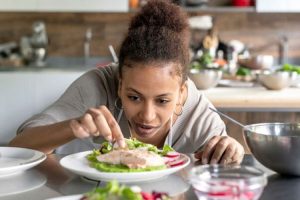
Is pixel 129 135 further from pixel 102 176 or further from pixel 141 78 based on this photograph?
pixel 102 176

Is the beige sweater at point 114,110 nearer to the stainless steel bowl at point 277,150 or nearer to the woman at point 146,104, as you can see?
the woman at point 146,104

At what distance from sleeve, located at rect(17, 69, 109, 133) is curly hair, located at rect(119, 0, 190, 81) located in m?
0.18

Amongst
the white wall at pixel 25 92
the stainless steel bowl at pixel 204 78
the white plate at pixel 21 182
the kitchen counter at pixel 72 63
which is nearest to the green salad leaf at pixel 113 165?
the white plate at pixel 21 182

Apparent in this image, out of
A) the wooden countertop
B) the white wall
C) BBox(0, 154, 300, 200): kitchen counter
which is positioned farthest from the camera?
the white wall

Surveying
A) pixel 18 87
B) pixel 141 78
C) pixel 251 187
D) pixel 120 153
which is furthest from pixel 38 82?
pixel 251 187

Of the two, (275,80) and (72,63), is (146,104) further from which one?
(72,63)

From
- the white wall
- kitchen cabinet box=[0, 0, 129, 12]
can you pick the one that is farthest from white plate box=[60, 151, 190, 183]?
kitchen cabinet box=[0, 0, 129, 12]

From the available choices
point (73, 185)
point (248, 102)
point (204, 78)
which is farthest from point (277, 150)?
point (204, 78)

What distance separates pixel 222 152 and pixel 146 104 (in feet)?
0.84

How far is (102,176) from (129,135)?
2.25 ft

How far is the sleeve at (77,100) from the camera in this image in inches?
69.3

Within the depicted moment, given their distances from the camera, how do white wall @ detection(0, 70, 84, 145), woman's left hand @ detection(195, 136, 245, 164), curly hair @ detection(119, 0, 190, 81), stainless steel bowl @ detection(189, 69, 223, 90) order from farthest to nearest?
white wall @ detection(0, 70, 84, 145) < stainless steel bowl @ detection(189, 69, 223, 90) < curly hair @ detection(119, 0, 190, 81) < woman's left hand @ detection(195, 136, 245, 164)

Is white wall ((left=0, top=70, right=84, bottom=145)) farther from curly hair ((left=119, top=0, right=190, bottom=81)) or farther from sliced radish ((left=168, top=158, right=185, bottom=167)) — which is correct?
sliced radish ((left=168, top=158, right=185, bottom=167))

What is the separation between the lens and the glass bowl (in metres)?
1.00
